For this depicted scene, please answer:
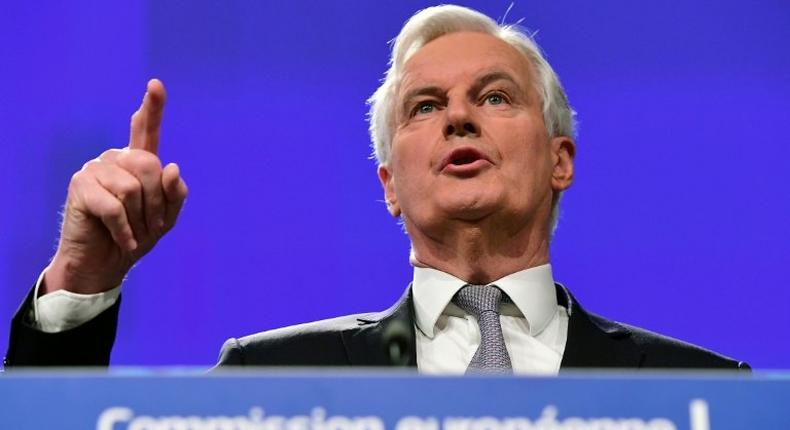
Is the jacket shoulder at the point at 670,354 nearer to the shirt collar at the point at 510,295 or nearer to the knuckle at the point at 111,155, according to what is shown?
the shirt collar at the point at 510,295

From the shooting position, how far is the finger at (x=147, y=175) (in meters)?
1.21

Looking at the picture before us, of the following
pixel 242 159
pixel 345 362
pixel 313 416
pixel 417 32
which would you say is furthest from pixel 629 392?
pixel 242 159

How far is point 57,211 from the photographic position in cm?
201

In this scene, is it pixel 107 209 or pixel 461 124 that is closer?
pixel 107 209

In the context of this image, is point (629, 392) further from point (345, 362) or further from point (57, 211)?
point (57, 211)

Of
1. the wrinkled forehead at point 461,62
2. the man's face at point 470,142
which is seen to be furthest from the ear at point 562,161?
the wrinkled forehead at point 461,62

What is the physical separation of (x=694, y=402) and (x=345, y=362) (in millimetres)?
808

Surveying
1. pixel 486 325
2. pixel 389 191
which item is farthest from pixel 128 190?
pixel 389 191

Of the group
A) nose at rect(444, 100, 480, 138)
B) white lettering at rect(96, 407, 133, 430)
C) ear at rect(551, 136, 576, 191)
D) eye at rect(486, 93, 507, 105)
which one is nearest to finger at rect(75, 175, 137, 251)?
white lettering at rect(96, 407, 133, 430)

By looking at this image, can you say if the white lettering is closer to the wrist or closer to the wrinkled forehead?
the wrist

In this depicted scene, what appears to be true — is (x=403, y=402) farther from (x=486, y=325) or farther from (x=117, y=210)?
(x=486, y=325)

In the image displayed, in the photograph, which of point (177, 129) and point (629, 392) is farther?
point (177, 129)

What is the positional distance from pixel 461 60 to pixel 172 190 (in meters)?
0.66

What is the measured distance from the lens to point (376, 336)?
1.52m
